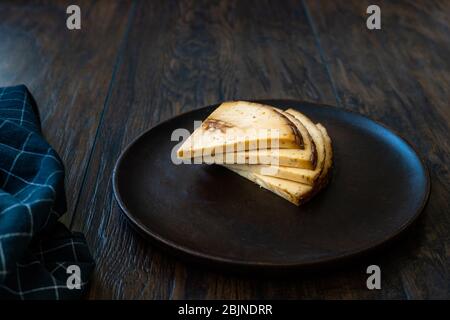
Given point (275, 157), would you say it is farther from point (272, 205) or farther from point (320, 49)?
point (320, 49)

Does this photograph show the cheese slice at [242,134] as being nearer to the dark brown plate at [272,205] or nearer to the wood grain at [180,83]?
the dark brown plate at [272,205]

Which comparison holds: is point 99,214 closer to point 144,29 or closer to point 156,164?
point 156,164

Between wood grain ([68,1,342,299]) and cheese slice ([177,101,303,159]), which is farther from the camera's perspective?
cheese slice ([177,101,303,159])

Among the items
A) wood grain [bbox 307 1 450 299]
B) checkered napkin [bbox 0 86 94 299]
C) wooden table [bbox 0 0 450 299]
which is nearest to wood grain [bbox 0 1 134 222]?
wooden table [bbox 0 0 450 299]

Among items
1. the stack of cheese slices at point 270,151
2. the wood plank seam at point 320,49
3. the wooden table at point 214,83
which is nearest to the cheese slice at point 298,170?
the stack of cheese slices at point 270,151

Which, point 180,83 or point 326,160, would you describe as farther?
point 180,83

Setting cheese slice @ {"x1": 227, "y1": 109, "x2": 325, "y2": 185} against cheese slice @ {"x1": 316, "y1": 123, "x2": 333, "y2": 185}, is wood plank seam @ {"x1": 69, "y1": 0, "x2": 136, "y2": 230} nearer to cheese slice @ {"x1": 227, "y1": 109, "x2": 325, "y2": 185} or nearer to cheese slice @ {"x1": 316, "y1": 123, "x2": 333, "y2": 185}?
cheese slice @ {"x1": 227, "y1": 109, "x2": 325, "y2": 185}

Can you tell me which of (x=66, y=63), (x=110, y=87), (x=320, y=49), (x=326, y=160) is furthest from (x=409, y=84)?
(x=66, y=63)
